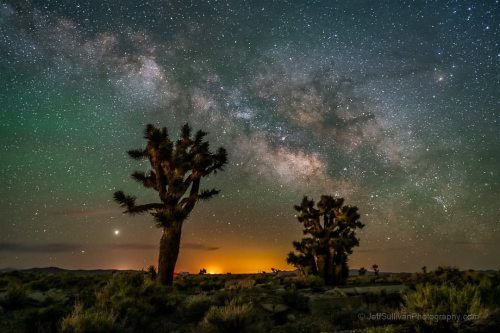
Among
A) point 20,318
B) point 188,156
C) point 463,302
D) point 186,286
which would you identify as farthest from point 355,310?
point 186,286

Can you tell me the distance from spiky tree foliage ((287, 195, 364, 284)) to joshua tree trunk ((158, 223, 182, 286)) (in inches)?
426

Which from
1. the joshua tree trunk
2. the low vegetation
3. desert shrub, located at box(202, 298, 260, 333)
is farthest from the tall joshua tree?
desert shrub, located at box(202, 298, 260, 333)

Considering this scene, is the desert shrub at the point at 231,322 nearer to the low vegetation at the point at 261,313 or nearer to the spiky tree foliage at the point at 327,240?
the low vegetation at the point at 261,313

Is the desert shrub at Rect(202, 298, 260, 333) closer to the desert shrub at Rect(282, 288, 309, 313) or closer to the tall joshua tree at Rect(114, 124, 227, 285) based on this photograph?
the desert shrub at Rect(282, 288, 309, 313)

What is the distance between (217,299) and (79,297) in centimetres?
492

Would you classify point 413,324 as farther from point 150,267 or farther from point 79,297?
point 150,267

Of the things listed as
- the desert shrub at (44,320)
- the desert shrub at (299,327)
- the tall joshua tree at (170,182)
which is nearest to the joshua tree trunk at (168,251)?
the tall joshua tree at (170,182)

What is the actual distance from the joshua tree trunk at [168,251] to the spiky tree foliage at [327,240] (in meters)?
10.8

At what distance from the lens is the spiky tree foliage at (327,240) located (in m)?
23.7

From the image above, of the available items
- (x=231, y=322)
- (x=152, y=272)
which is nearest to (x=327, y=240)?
(x=152, y=272)

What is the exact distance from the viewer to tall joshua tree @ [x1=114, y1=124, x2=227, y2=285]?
16.3m

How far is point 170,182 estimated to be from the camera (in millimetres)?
16625

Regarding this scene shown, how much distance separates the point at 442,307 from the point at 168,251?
497 inches

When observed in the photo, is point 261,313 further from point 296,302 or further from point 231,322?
point 231,322
